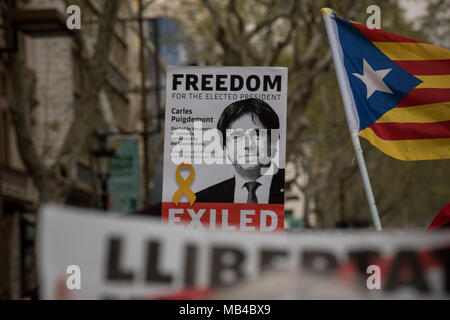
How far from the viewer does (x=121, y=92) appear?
87.8ft

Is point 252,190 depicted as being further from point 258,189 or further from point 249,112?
point 249,112

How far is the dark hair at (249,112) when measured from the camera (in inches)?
205

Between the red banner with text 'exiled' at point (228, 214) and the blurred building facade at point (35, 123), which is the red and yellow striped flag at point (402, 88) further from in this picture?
the blurred building facade at point (35, 123)

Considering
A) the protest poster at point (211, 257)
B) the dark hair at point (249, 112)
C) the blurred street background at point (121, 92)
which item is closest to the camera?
the protest poster at point (211, 257)

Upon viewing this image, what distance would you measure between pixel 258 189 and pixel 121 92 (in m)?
22.0

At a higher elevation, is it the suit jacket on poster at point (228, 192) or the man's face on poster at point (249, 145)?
the man's face on poster at point (249, 145)

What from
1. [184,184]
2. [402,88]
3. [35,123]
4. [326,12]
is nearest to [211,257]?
[184,184]

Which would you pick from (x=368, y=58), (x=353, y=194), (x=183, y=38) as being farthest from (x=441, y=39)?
(x=353, y=194)

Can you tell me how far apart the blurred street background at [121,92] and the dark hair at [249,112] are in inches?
25.6

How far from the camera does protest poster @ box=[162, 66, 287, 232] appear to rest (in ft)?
16.8

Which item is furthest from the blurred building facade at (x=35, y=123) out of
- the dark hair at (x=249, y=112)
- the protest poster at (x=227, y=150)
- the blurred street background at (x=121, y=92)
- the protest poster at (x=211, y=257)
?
the protest poster at (x=211, y=257)
